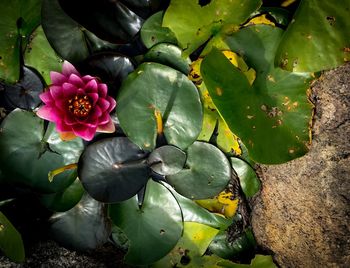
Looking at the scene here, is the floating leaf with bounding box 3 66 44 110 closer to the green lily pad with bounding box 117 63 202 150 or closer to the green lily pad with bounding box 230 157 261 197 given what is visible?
the green lily pad with bounding box 117 63 202 150

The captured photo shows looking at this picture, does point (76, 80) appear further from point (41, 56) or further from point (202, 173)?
point (202, 173)

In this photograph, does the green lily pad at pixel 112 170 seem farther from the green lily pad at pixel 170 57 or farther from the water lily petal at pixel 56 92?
the green lily pad at pixel 170 57

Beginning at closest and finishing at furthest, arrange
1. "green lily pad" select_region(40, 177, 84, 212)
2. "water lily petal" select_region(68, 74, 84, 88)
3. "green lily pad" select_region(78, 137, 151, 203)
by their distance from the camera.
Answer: "water lily petal" select_region(68, 74, 84, 88) → "green lily pad" select_region(78, 137, 151, 203) → "green lily pad" select_region(40, 177, 84, 212)

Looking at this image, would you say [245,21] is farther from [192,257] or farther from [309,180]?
[192,257]

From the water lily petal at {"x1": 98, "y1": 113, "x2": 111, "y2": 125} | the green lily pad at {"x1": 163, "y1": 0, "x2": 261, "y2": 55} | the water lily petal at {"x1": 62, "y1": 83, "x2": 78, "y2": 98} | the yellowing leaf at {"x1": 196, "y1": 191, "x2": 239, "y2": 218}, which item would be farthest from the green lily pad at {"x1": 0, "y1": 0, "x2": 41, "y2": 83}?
the yellowing leaf at {"x1": 196, "y1": 191, "x2": 239, "y2": 218}

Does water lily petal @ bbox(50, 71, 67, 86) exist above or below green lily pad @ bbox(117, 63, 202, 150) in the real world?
above

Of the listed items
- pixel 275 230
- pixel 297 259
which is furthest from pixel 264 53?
pixel 297 259

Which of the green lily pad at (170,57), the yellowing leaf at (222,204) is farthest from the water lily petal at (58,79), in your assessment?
the yellowing leaf at (222,204)
